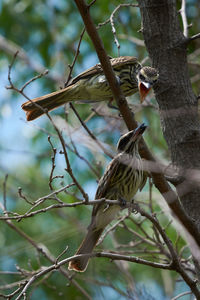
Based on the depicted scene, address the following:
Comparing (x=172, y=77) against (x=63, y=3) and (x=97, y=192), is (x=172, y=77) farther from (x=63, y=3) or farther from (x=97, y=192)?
(x=63, y=3)

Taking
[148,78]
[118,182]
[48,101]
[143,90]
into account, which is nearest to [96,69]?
[48,101]

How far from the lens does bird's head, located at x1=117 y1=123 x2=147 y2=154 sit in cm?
333

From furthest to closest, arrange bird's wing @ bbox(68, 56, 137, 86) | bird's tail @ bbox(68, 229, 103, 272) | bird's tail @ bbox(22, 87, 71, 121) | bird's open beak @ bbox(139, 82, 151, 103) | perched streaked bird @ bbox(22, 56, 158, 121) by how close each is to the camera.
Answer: bird's wing @ bbox(68, 56, 137, 86) < perched streaked bird @ bbox(22, 56, 158, 121) < bird's tail @ bbox(22, 87, 71, 121) < bird's open beak @ bbox(139, 82, 151, 103) < bird's tail @ bbox(68, 229, 103, 272)

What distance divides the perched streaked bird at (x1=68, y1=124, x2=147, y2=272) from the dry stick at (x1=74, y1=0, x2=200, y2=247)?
1.26 feet

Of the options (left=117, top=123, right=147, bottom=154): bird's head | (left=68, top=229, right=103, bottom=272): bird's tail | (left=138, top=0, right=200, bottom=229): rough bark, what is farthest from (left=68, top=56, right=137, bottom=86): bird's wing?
(left=68, top=229, right=103, bottom=272): bird's tail

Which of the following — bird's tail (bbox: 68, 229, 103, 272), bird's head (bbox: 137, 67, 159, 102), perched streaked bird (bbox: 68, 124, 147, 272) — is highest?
bird's head (bbox: 137, 67, 159, 102)

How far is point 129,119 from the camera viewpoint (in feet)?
10.4

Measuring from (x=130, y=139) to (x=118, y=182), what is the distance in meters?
0.35

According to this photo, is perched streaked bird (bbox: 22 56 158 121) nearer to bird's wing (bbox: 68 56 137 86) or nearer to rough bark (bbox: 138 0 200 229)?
bird's wing (bbox: 68 56 137 86)

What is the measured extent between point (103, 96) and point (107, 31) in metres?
1.75

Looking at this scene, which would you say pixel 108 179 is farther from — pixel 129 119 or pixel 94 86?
pixel 94 86

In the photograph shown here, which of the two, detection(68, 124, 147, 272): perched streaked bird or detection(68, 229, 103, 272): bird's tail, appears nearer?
detection(68, 229, 103, 272): bird's tail

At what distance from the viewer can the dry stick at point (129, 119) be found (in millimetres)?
2754

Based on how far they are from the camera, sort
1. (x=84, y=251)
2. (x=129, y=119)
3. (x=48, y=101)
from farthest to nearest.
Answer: (x=48, y=101) < (x=84, y=251) < (x=129, y=119)
